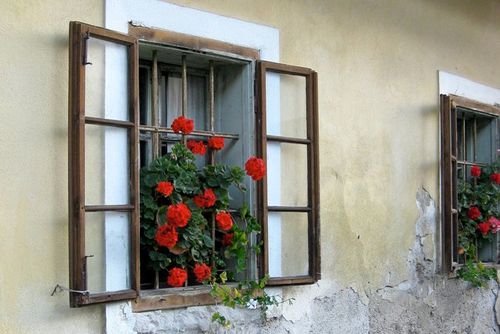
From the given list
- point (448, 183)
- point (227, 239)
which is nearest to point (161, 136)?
point (227, 239)

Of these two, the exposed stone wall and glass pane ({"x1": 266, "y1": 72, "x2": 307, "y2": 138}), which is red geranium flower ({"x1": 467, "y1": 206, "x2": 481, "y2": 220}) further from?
glass pane ({"x1": 266, "y1": 72, "x2": 307, "y2": 138})

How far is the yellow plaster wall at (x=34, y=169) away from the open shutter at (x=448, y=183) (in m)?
3.06

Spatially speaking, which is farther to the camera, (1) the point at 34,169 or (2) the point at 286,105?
(2) the point at 286,105

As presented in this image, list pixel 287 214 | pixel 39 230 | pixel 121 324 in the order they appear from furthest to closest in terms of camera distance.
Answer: pixel 287 214, pixel 121 324, pixel 39 230

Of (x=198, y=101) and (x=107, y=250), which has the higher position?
(x=198, y=101)

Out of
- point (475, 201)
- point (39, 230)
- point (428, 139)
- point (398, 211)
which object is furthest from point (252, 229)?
point (475, 201)

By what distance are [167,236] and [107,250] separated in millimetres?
275

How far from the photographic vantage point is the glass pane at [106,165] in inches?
134

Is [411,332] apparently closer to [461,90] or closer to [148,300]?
[461,90]

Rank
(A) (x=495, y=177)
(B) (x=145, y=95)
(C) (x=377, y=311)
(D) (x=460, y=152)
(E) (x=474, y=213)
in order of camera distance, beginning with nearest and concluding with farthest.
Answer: (B) (x=145, y=95)
(C) (x=377, y=311)
(E) (x=474, y=213)
(A) (x=495, y=177)
(D) (x=460, y=152)

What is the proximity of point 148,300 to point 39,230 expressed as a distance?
649 mm

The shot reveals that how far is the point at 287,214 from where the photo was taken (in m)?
4.35

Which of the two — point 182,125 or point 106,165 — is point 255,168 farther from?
point 106,165

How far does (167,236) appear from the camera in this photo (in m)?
3.51
